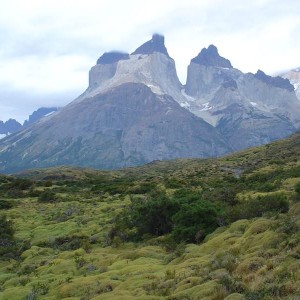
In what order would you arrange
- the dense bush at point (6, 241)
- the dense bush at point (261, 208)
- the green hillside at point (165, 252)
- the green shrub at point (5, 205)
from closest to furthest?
the green hillside at point (165, 252)
the dense bush at point (261, 208)
the dense bush at point (6, 241)
the green shrub at point (5, 205)

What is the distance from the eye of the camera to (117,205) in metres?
50.7

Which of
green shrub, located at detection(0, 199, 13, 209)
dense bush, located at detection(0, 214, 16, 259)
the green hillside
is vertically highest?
green shrub, located at detection(0, 199, 13, 209)

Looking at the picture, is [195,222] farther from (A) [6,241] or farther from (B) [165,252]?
(A) [6,241]

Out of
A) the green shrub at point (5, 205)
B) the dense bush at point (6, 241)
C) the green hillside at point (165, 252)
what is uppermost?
the green shrub at point (5, 205)

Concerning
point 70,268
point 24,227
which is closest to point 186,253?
point 70,268

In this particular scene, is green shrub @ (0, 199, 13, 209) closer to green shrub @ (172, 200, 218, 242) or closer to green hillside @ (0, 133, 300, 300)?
green hillside @ (0, 133, 300, 300)

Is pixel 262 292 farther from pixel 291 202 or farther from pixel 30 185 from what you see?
pixel 30 185

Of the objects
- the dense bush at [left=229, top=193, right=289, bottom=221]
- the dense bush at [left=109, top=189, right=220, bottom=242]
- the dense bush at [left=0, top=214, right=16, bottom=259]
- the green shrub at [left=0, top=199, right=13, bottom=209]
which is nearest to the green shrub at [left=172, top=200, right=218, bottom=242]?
the dense bush at [left=109, top=189, right=220, bottom=242]

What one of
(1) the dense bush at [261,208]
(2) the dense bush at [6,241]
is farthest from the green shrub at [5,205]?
(1) the dense bush at [261,208]

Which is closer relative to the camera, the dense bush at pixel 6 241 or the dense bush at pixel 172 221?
the dense bush at pixel 172 221

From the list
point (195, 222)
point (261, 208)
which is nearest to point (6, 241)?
point (195, 222)

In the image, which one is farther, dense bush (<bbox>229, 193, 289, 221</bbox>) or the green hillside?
dense bush (<bbox>229, 193, 289, 221</bbox>)

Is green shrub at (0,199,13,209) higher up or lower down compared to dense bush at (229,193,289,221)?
higher up

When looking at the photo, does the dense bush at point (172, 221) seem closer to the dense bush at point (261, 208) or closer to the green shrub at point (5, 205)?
the dense bush at point (261, 208)
